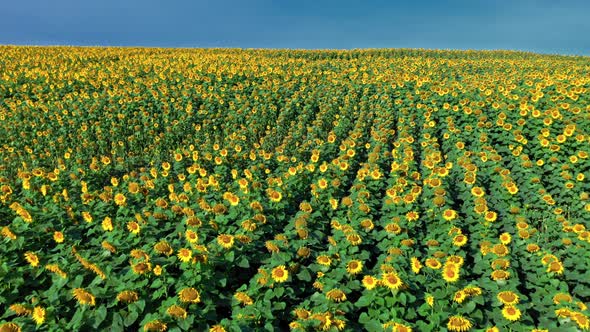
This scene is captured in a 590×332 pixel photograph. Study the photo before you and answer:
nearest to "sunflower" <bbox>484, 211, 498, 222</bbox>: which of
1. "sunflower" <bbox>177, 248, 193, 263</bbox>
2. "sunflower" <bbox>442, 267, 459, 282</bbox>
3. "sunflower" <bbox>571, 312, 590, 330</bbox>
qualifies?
"sunflower" <bbox>442, 267, 459, 282</bbox>

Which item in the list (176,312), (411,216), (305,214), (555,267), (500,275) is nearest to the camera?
(176,312)

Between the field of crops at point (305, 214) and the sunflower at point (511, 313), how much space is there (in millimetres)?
20

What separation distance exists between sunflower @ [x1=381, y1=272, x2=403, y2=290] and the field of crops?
0.11ft

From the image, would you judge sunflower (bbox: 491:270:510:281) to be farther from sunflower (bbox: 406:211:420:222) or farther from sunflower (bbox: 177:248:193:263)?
sunflower (bbox: 177:248:193:263)

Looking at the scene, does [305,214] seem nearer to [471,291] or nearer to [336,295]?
[336,295]

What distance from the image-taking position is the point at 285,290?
468 centimetres

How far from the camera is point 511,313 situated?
4.45 metres

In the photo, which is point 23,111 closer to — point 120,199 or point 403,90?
point 120,199

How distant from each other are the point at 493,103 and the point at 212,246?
32.1 ft

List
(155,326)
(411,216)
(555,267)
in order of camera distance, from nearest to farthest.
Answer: (155,326), (555,267), (411,216)

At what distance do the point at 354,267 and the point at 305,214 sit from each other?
4.97 feet

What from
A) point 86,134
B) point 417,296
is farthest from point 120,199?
point 86,134

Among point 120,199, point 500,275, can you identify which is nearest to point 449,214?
point 500,275

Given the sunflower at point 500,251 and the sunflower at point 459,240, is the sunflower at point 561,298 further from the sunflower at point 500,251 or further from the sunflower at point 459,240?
the sunflower at point 459,240
